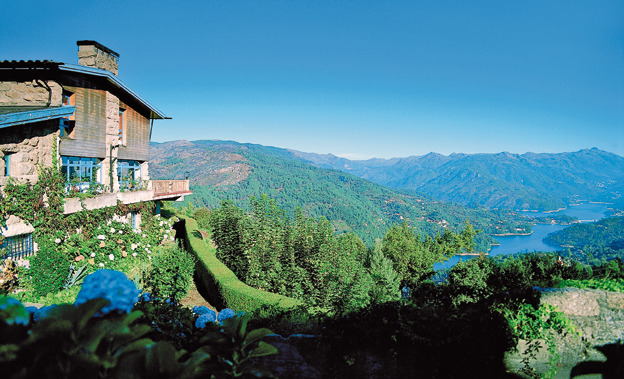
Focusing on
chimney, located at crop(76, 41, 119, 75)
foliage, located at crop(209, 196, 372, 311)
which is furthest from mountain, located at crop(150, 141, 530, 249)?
chimney, located at crop(76, 41, 119, 75)

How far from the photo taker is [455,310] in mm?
4336

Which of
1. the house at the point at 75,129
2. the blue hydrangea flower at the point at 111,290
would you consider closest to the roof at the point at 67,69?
the house at the point at 75,129

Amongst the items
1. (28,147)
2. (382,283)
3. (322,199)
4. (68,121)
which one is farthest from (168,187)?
(322,199)

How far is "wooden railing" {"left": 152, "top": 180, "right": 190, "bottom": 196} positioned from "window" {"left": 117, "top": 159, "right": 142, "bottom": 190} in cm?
97

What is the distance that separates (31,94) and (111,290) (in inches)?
534

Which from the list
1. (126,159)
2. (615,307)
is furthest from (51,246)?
(615,307)

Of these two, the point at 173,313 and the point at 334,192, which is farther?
the point at 334,192

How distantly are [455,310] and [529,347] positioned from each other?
0.94 m

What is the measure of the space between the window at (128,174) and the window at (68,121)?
3268 millimetres

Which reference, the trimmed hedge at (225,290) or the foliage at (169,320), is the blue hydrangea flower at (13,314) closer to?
the foliage at (169,320)

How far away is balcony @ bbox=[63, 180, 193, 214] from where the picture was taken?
11273 mm

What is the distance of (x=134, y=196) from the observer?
1483 cm

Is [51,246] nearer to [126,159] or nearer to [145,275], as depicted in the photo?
[145,275]

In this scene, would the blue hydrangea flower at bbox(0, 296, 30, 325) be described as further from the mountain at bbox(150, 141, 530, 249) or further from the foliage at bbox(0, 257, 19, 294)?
the mountain at bbox(150, 141, 530, 249)
